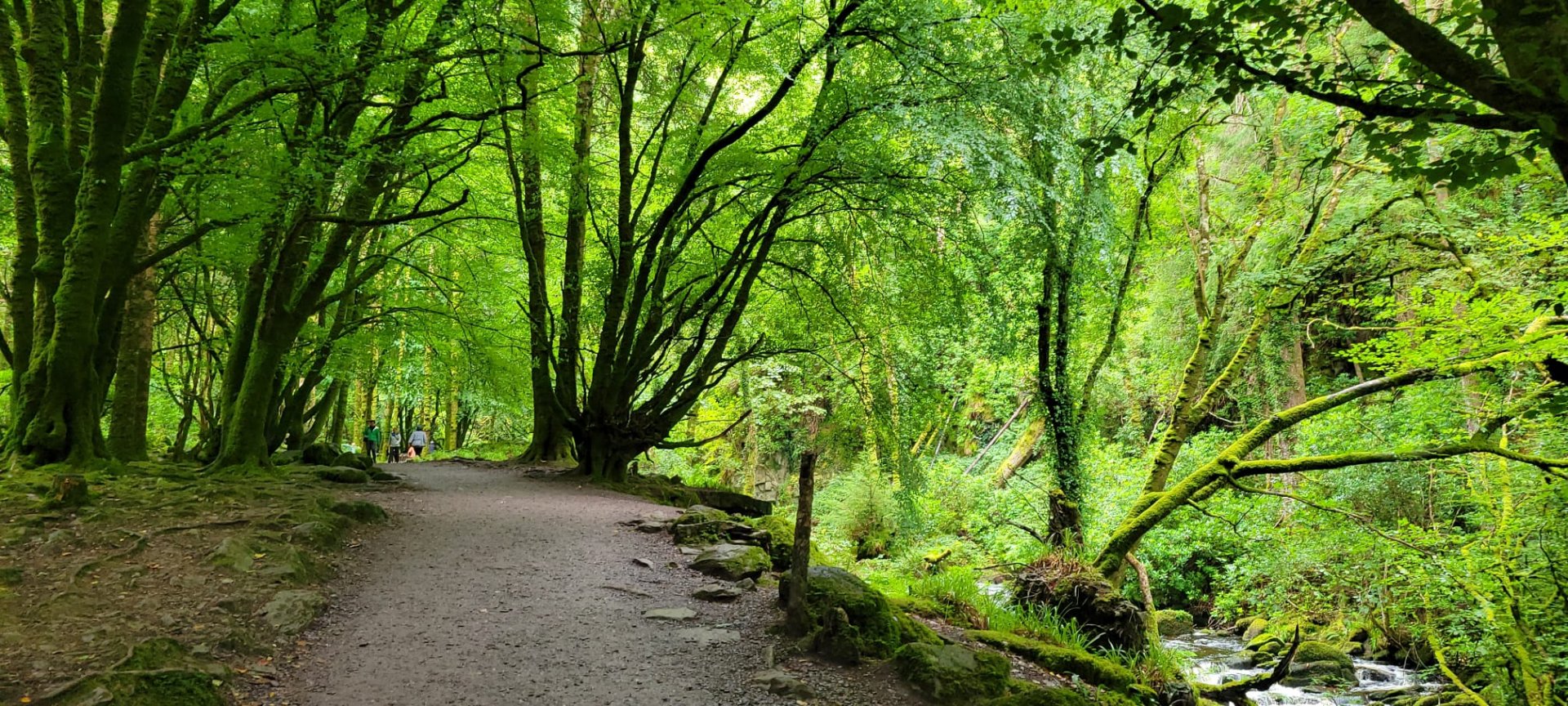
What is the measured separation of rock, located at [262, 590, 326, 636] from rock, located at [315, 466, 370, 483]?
4639 millimetres

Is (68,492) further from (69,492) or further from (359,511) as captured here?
(359,511)

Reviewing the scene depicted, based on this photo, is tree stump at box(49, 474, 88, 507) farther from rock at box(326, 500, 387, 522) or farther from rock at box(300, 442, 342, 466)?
rock at box(300, 442, 342, 466)

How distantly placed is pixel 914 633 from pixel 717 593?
1647 millimetres

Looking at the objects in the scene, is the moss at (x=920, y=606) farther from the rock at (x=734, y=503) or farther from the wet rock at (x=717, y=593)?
the rock at (x=734, y=503)

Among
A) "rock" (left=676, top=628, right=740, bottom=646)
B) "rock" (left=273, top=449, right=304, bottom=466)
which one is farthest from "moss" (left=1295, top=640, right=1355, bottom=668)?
"rock" (left=273, top=449, right=304, bottom=466)

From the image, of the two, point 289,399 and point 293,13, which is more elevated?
point 293,13

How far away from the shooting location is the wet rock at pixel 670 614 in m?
5.08

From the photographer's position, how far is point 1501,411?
6.40m

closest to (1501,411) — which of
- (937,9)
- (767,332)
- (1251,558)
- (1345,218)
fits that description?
(1345,218)

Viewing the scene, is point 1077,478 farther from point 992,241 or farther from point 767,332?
point 767,332

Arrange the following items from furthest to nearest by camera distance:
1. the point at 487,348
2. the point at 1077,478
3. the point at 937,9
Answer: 1. the point at 487,348
2. the point at 1077,478
3. the point at 937,9

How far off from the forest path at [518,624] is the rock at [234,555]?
670 millimetres

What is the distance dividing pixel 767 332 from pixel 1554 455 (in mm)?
9329

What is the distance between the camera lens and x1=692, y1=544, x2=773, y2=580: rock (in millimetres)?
6141
